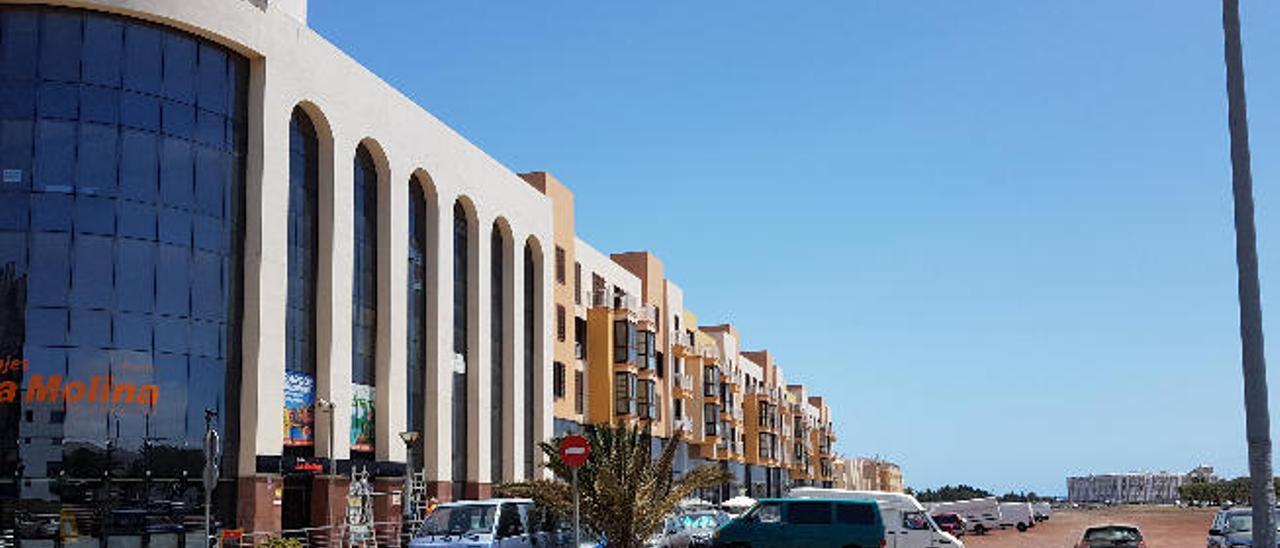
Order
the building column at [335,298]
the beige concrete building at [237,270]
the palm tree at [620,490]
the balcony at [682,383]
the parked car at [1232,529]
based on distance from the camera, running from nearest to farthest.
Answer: the palm tree at [620,490] → the parked car at [1232,529] → the beige concrete building at [237,270] → the building column at [335,298] → the balcony at [682,383]

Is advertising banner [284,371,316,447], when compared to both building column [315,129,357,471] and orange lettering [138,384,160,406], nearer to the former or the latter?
building column [315,129,357,471]

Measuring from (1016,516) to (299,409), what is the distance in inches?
2231

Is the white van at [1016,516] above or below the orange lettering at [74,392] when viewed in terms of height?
below

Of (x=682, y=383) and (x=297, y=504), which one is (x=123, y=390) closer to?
(x=297, y=504)

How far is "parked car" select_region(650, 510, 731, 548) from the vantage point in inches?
1404

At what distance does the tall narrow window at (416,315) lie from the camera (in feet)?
161

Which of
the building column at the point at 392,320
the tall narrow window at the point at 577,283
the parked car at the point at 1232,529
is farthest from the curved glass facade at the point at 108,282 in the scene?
the tall narrow window at the point at 577,283

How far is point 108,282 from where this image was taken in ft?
117

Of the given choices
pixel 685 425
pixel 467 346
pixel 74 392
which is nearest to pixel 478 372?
pixel 467 346

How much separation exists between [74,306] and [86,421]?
9.33ft

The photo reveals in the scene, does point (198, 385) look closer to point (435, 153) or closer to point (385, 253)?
point (385, 253)

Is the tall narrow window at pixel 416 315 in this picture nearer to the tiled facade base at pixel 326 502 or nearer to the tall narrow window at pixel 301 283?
the tall narrow window at pixel 301 283

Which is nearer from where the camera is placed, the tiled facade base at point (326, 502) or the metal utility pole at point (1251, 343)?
the metal utility pole at point (1251, 343)

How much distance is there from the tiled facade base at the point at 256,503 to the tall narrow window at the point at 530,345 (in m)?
21.2
